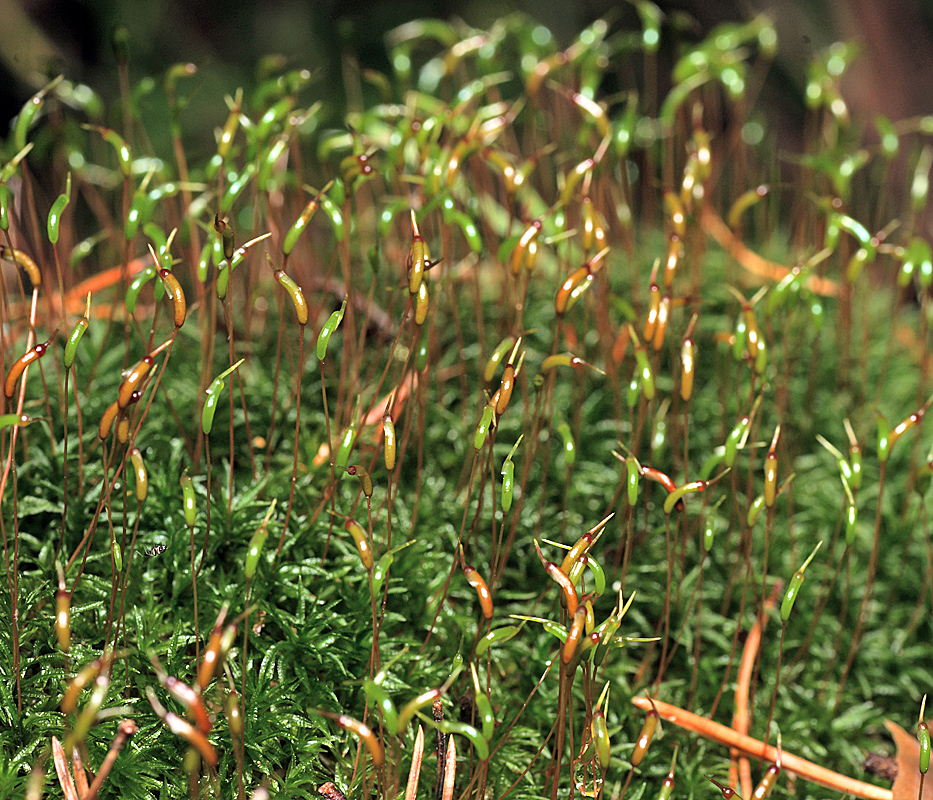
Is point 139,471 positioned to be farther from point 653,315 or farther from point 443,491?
point 653,315

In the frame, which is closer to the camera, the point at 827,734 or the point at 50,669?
the point at 50,669

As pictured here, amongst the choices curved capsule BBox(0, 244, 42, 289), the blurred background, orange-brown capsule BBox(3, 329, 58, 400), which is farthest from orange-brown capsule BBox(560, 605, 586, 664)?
the blurred background

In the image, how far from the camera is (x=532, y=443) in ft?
3.37

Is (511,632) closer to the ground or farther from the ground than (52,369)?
closer to the ground

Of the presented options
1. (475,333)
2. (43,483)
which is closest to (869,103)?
(475,333)

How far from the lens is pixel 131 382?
74 cm

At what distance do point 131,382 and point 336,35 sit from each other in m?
2.81

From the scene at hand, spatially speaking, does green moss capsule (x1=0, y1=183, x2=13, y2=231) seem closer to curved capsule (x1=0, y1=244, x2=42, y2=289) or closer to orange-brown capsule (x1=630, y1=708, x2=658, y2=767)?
curved capsule (x1=0, y1=244, x2=42, y2=289)

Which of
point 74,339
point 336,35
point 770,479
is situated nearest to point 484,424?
point 770,479

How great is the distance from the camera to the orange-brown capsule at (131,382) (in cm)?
74

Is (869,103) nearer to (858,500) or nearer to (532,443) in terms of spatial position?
(858,500)

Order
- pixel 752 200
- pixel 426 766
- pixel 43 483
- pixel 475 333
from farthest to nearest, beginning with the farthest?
pixel 475 333 → pixel 752 200 → pixel 43 483 → pixel 426 766

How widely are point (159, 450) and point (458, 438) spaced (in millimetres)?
408

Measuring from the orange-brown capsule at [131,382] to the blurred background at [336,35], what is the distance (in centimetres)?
86
